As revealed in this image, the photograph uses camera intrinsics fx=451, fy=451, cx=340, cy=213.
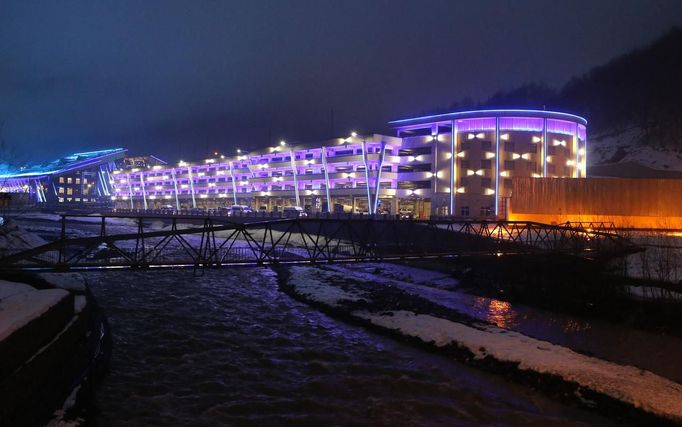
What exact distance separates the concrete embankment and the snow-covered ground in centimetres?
10217

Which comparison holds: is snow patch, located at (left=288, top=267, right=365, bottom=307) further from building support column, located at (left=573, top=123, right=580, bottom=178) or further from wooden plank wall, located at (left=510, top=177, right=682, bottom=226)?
building support column, located at (left=573, top=123, right=580, bottom=178)

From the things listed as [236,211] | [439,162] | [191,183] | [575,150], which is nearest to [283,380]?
[439,162]

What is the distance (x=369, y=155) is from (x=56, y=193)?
15083 cm

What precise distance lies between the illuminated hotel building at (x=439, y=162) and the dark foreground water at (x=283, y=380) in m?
60.8

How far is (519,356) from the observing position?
51.2 ft

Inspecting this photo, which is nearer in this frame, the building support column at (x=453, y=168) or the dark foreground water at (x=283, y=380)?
the dark foreground water at (x=283, y=380)

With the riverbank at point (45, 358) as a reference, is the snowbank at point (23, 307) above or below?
above

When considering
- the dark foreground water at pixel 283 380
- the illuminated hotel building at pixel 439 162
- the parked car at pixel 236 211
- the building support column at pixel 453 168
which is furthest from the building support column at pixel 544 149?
the dark foreground water at pixel 283 380

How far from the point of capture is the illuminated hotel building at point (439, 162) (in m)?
78.1

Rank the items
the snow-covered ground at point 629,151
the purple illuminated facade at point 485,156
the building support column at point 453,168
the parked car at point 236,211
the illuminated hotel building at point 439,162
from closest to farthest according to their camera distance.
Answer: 1. the building support column at point 453,168
2. the purple illuminated facade at point 485,156
3. the illuminated hotel building at point 439,162
4. the parked car at point 236,211
5. the snow-covered ground at point 629,151

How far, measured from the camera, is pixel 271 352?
17.1m

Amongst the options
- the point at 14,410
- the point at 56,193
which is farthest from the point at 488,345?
the point at 56,193

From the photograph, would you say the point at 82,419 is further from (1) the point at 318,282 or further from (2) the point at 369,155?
(2) the point at 369,155

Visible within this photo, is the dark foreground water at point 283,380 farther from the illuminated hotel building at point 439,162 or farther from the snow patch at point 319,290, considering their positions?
the illuminated hotel building at point 439,162
